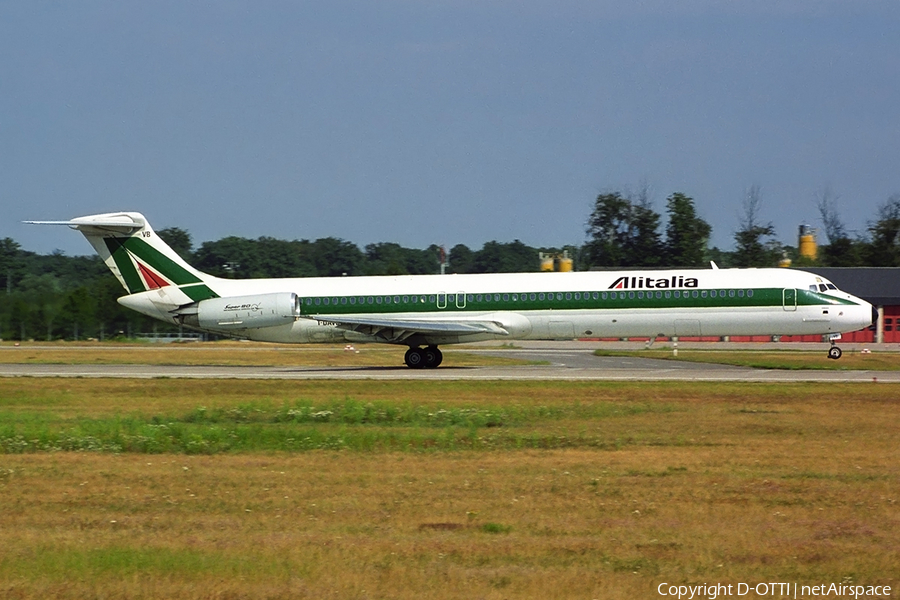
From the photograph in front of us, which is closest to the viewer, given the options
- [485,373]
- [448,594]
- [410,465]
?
[448,594]

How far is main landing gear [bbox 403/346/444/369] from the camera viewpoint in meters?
36.4

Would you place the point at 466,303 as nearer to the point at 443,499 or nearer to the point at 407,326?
the point at 407,326

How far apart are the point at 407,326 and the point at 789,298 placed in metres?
12.2

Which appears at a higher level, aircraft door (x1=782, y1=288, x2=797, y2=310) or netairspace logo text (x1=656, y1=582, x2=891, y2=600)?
aircraft door (x1=782, y1=288, x2=797, y2=310)

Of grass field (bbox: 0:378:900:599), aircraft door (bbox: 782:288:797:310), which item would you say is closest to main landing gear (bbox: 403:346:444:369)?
aircraft door (bbox: 782:288:797:310)

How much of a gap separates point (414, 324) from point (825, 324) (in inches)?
517

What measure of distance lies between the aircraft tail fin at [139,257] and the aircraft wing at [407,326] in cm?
514

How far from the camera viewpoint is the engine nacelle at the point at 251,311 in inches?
1412

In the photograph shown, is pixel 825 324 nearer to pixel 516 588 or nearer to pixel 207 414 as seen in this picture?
pixel 207 414

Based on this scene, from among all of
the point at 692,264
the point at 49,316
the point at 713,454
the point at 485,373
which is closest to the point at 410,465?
the point at 713,454

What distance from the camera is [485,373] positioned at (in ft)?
109

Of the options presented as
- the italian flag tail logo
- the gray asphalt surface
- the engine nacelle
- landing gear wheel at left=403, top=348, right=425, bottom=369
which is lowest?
the gray asphalt surface

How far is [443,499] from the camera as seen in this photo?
1179 centimetres

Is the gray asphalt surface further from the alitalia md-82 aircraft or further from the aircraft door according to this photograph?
the aircraft door
